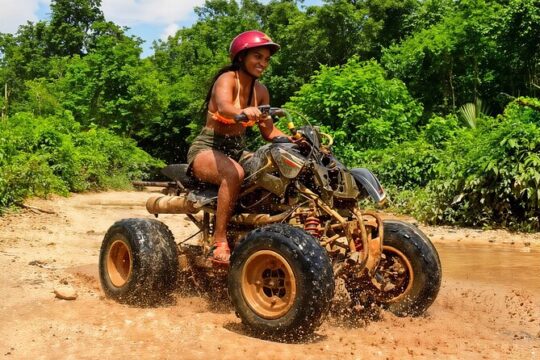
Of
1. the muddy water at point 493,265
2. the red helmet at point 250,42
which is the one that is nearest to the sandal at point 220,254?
the red helmet at point 250,42

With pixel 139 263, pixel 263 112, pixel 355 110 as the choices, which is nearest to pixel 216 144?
pixel 263 112

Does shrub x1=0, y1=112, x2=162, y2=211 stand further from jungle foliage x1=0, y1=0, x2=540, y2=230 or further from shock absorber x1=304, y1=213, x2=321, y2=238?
shock absorber x1=304, y1=213, x2=321, y2=238

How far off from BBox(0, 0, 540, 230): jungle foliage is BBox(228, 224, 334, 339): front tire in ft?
5.83

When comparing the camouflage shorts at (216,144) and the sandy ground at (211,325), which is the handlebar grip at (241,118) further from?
the sandy ground at (211,325)

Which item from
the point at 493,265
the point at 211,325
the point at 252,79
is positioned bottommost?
the point at 493,265

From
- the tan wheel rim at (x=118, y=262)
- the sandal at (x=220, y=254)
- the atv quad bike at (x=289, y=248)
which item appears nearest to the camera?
the atv quad bike at (x=289, y=248)

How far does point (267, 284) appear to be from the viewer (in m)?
4.27

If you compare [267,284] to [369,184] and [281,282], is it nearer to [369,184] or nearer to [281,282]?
[281,282]

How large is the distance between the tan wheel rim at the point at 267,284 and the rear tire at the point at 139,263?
1142mm

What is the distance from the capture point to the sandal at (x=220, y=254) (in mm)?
4793

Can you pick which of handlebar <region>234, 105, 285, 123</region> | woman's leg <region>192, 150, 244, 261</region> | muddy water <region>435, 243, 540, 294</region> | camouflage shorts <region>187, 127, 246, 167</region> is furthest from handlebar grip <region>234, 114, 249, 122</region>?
muddy water <region>435, 243, 540, 294</region>

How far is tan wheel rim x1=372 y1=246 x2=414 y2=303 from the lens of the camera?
4.96 meters

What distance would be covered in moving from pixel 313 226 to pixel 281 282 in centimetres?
55

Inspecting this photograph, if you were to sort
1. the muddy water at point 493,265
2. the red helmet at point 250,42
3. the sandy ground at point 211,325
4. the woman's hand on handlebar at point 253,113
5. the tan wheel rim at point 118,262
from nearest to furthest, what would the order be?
the sandy ground at point 211,325 < the woman's hand on handlebar at point 253,113 < the red helmet at point 250,42 < the tan wheel rim at point 118,262 < the muddy water at point 493,265
